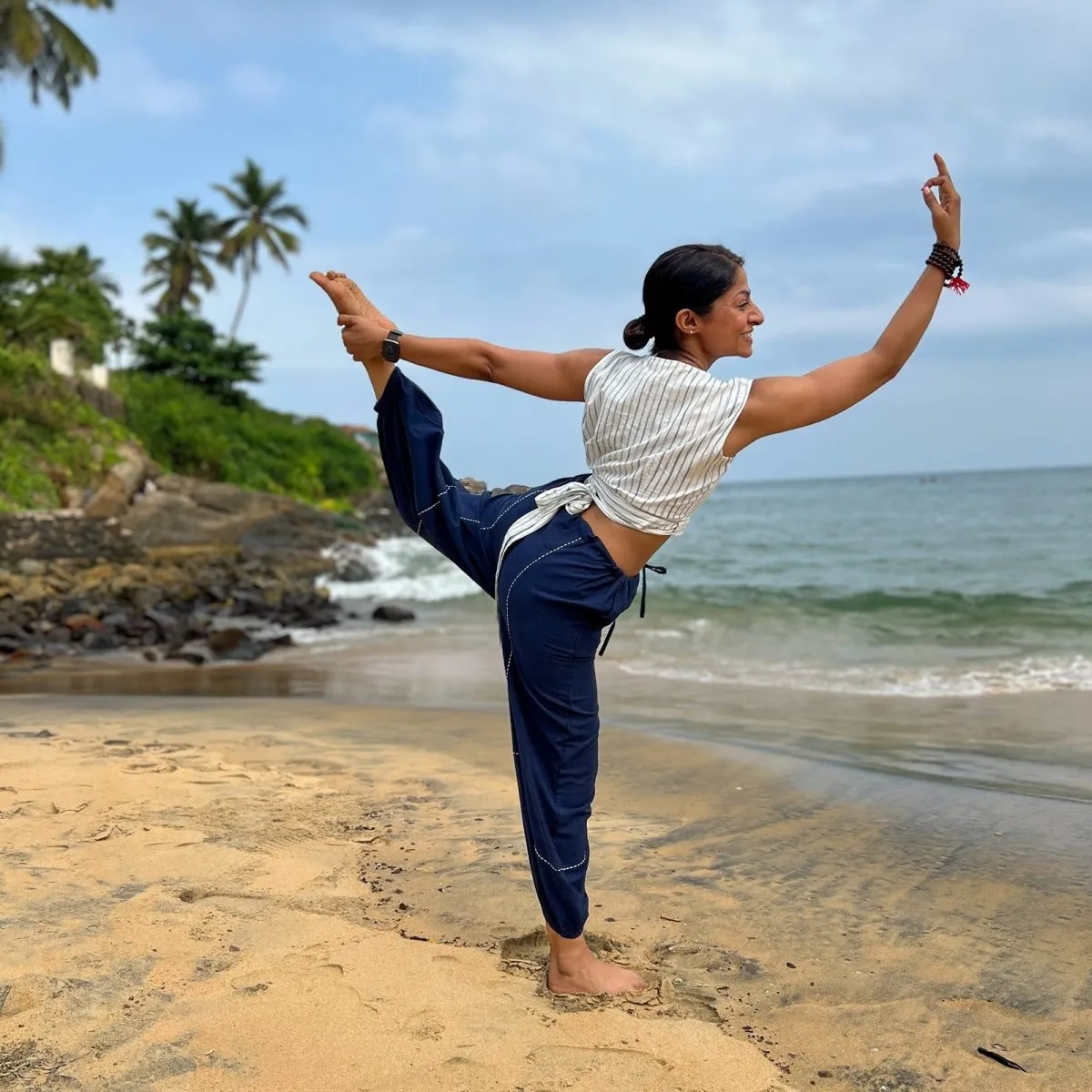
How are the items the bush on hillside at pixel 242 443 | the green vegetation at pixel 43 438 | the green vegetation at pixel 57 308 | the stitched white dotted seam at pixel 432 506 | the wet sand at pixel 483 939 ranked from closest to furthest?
the wet sand at pixel 483 939, the stitched white dotted seam at pixel 432 506, the green vegetation at pixel 43 438, the green vegetation at pixel 57 308, the bush on hillside at pixel 242 443

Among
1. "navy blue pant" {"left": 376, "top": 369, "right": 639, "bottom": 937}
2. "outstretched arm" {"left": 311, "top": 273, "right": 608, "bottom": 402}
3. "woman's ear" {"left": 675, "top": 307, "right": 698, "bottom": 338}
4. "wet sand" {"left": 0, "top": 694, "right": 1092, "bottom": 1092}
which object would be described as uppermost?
"woman's ear" {"left": 675, "top": 307, "right": 698, "bottom": 338}

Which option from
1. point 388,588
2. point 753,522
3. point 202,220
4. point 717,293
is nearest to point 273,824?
point 717,293

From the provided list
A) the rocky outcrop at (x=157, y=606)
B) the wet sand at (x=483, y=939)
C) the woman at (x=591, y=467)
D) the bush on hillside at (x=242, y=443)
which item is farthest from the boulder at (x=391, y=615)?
the bush on hillside at (x=242, y=443)

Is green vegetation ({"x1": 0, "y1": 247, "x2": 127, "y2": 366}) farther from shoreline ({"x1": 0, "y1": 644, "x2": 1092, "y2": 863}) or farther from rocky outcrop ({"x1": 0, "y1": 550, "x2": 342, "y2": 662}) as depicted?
shoreline ({"x1": 0, "y1": 644, "x2": 1092, "y2": 863})

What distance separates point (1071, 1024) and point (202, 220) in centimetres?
4299

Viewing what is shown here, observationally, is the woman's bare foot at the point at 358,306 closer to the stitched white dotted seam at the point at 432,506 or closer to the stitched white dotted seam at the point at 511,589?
the stitched white dotted seam at the point at 432,506

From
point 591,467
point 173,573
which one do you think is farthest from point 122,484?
point 591,467

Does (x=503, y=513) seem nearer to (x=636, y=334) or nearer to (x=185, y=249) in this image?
(x=636, y=334)

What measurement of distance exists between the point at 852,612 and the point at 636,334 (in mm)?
12767

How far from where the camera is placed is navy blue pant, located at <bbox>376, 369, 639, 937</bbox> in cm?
253

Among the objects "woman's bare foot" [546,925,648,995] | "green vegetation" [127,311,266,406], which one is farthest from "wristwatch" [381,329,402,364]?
"green vegetation" [127,311,266,406]

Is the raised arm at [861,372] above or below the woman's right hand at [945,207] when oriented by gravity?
below

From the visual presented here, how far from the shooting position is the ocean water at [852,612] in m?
9.25

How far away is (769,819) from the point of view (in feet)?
14.1
